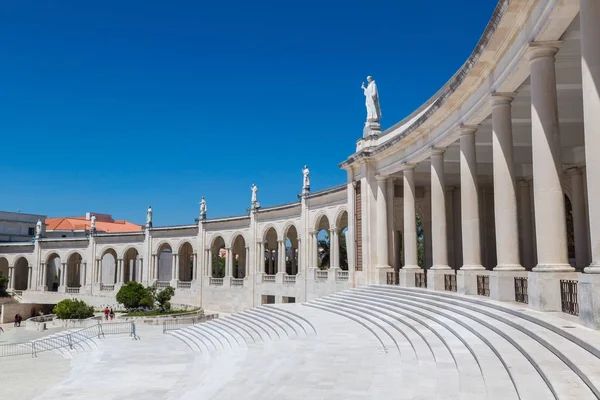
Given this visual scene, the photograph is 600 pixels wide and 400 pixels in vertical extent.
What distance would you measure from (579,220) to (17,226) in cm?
7903

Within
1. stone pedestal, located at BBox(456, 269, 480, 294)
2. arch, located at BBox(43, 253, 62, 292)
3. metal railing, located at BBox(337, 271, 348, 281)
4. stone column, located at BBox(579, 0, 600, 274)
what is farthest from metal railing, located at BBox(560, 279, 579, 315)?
arch, located at BBox(43, 253, 62, 292)

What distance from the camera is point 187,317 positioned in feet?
140

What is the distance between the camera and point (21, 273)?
7638 centimetres

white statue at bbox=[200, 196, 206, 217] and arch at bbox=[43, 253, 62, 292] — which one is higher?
white statue at bbox=[200, 196, 206, 217]

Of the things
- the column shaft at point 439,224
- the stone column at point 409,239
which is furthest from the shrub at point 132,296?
the column shaft at point 439,224

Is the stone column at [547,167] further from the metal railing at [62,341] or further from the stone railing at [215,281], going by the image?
the stone railing at [215,281]

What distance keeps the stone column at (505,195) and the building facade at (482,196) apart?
4 centimetres

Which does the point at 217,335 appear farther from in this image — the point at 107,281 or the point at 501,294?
the point at 107,281

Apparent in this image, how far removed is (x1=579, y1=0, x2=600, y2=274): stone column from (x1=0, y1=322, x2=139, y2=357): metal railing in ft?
96.1

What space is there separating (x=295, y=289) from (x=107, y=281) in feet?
151

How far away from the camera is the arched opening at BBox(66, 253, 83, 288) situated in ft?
240

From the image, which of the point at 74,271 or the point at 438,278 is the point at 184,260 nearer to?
the point at 74,271

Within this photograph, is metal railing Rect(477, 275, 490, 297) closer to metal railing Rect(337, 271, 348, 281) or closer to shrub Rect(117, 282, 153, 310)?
metal railing Rect(337, 271, 348, 281)

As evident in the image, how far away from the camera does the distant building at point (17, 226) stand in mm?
80188
